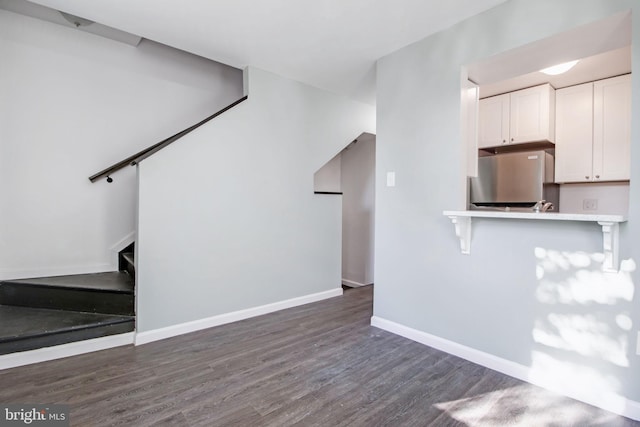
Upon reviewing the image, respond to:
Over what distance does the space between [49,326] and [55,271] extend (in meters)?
0.82

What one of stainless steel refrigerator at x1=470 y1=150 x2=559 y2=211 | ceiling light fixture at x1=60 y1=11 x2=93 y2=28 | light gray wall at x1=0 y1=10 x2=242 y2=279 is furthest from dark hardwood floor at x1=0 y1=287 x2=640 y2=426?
ceiling light fixture at x1=60 y1=11 x2=93 y2=28

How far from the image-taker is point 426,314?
247cm

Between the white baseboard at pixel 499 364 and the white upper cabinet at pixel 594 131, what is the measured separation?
2185mm

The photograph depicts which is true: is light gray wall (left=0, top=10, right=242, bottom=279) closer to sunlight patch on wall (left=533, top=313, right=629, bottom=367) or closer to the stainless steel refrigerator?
the stainless steel refrigerator

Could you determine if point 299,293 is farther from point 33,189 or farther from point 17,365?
point 33,189

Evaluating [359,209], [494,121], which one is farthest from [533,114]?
[359,209]

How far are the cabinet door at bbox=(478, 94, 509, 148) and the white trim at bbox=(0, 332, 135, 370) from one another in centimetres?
414

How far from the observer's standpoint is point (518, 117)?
337cm

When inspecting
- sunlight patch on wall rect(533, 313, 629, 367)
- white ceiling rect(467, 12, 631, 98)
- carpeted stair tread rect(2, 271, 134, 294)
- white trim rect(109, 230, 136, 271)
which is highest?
white ceiling rect(467, 12, 631, 98)

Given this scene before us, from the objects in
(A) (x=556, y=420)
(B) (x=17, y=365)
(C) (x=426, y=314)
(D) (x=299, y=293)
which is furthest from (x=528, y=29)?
(B) (x=17, y=365)

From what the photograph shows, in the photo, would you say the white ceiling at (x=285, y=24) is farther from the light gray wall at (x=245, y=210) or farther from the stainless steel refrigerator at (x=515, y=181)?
the stainless steel refrigerator at (x=515, y=181)

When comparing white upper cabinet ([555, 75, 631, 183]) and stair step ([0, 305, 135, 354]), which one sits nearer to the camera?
stair step ([0, 305, 135, 354])

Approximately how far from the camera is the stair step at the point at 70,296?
8.02ft

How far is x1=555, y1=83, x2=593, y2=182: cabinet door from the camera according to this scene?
3.03 m
